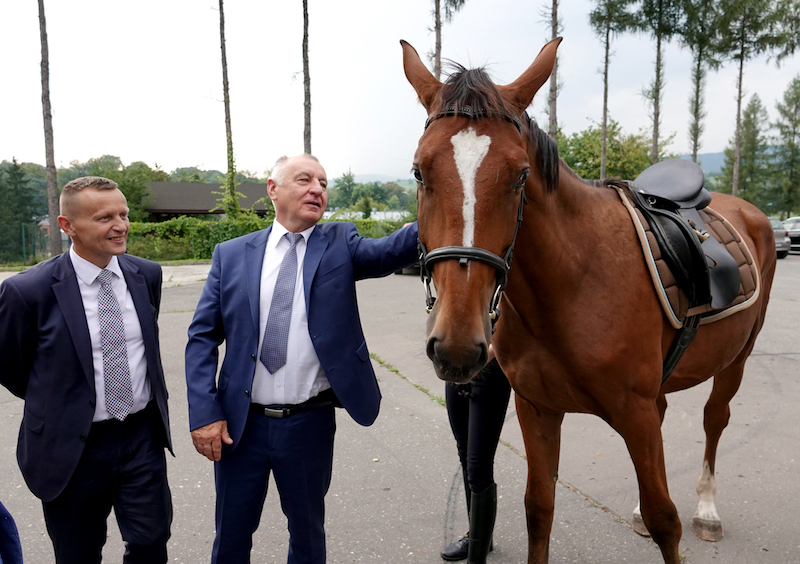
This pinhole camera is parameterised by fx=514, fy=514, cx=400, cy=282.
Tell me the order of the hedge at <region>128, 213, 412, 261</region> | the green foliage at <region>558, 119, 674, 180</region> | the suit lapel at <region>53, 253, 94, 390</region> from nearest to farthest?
the suit lapel at <region>53, 253, 94, 390</region>
the hedge at <region>128, 213, 412, 261</region>
the green foliage at <region>558, 119, 674, 180</region>

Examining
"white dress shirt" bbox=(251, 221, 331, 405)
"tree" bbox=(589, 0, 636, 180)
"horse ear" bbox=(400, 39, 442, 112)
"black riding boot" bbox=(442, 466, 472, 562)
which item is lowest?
"black riding boot" bbox=(442, 466, 472, 562)

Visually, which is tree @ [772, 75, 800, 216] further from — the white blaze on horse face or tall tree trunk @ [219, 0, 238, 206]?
the white blaze on horse face

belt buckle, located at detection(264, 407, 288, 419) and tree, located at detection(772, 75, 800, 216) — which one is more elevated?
tree, located at detection(772, 75, 800, 216)

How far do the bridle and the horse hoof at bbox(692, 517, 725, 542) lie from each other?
2.31 m

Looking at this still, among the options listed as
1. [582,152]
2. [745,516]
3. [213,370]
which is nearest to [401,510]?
[213,370]

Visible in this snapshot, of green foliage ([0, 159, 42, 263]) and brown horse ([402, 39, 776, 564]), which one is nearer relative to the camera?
brown horse ([402, 39, 776, 564])

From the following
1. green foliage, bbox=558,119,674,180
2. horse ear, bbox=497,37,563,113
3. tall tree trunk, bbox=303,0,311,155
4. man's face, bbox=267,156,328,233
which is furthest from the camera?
green foliage, bbox=558,119,674,180

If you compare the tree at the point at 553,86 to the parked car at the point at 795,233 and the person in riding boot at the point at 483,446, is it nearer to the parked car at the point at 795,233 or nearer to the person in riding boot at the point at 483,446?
the parked car at the point at 795,233

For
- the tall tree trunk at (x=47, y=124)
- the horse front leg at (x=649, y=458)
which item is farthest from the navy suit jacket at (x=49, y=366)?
the tall tree trunk at (x=47, y=124)

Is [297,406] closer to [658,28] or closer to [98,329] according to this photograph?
[98,329]

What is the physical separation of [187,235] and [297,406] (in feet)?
78.7

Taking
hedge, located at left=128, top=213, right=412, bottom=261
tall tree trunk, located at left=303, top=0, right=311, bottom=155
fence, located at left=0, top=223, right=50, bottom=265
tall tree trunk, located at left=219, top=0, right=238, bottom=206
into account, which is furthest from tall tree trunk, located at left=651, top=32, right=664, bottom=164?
fence, located at left=0, top=223, right=50, bottom=265

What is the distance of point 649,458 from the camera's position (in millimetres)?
2096

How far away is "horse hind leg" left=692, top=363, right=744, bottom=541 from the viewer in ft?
9.41
